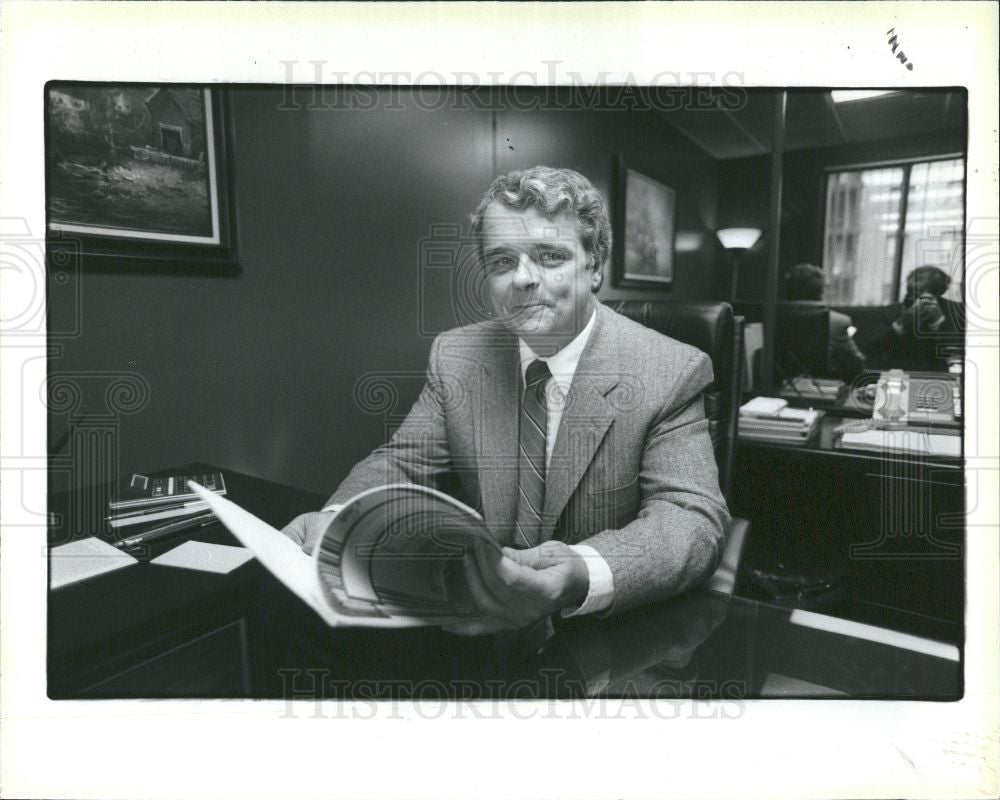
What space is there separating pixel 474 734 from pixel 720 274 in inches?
A: 37.1

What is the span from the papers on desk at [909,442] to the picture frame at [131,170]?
4.20ft

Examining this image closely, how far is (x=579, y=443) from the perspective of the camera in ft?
3.46

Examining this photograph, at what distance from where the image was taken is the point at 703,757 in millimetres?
1026

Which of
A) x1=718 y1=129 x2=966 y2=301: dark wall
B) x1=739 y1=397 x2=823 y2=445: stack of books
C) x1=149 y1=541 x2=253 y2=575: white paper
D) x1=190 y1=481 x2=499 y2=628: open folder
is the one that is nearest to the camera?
x1=190 y1=481 x2=499 y2=628: open folder

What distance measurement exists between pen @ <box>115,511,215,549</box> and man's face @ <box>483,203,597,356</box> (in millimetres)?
643

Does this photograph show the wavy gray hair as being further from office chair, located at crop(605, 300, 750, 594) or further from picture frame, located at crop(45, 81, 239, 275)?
picture frame, located at crop(45, 81, 239, 275)

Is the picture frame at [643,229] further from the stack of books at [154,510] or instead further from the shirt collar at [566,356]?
the stack of books at [154,510]

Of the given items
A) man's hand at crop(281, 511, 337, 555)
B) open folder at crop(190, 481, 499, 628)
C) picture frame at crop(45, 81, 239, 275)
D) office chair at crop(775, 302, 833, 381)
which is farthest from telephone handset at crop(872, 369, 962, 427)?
picture frame at crop(45, 81, 239, 275)

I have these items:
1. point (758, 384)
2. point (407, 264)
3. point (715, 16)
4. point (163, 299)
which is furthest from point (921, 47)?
point (163, 299)

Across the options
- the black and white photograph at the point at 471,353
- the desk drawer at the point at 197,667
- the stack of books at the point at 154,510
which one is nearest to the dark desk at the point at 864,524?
the black and white photograph at the point at 471,353

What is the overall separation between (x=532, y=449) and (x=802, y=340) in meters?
0.59

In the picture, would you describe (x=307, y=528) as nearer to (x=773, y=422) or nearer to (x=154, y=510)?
(x=154, y=510)

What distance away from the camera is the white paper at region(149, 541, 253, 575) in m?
0.97

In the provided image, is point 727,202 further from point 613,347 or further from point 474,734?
point 474,734
